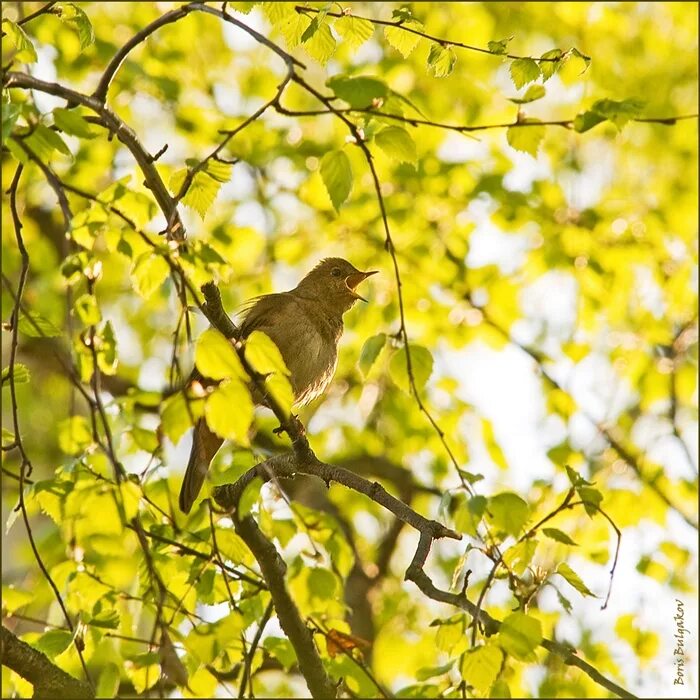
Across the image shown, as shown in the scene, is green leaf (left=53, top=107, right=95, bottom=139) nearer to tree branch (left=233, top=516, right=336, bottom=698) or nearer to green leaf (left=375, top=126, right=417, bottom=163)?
green leaf (left=375, top=126, right=417, bottom=163)

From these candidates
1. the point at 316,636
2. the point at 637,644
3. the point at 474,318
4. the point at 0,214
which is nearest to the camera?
the point at 316,636

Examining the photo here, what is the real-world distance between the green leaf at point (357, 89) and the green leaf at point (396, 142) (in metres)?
0.25

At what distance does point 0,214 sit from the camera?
6.42m

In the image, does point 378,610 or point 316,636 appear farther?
point 378,610

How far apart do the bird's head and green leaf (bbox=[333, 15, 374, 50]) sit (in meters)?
2.41

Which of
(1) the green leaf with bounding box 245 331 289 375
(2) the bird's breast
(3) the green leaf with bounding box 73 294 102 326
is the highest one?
(2) the bird's breast

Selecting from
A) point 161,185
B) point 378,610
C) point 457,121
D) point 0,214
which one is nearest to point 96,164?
point 0,214

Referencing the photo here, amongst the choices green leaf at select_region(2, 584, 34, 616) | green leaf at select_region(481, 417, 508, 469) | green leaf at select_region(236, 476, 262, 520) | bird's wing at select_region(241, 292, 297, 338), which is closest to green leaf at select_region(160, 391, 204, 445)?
green leaf at select_region(236, 476, 262, 520)

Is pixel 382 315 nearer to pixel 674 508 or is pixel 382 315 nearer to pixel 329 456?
pixel 329 456

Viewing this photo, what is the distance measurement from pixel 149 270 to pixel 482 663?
142 centimetres

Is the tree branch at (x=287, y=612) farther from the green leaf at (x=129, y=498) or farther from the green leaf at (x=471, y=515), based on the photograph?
the green leaf at (x=129, y=498)

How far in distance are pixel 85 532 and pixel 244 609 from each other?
617 millimetres

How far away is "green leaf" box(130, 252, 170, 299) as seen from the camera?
2463mm

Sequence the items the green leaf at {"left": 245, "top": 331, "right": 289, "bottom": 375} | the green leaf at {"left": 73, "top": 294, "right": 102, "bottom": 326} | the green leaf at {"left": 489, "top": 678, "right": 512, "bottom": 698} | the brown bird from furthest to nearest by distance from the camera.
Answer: the brown bird < the green leaf at {"left": 489, "top": 678, "right": 512, "bottom": 698} < the green leaf at {"left": 73, "top": 294, "right": 102, "bottom": 326} < the green leaf at {"left": 245, "top": 331, "right": 289, "bottom": 375}
